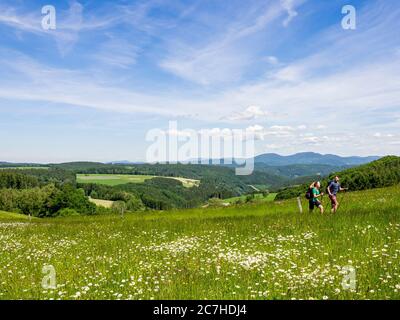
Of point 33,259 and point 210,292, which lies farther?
point 33,259

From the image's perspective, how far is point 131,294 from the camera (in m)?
7.20

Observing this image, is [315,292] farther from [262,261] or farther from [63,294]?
[63,294]

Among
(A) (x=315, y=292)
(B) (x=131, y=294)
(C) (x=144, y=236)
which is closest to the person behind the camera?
(A) (x=315, y=292)

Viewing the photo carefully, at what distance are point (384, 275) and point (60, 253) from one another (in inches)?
403

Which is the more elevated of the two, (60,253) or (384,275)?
(384,275)

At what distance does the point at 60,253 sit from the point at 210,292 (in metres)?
7.70

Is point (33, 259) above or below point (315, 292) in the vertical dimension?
below

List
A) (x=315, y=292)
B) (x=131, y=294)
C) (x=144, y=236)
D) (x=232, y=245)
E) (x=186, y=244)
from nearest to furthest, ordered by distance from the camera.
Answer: (x=315, y=292)
(x=131, y=294)
(x=232, y=245)
(x=186, y=244)
(x=144, y=236)

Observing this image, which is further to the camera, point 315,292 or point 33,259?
point 33,259

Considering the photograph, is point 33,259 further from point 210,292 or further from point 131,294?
point 210,292

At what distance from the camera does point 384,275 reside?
7.27 m
